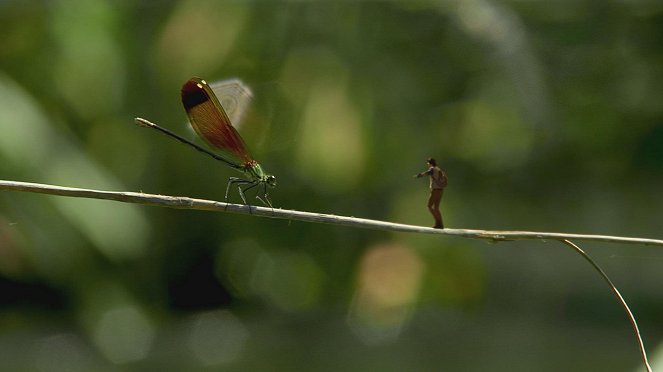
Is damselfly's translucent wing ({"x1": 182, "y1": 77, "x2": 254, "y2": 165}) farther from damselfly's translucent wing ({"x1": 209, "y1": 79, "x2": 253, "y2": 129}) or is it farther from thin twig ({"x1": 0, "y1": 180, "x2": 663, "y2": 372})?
thin twig ({"x1": 0, "y1": 180, "x2": 663, "y2": 372})

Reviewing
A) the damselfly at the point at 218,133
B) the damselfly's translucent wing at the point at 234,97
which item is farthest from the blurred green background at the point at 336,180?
the damselfly's translucent wing at the point at 234,97

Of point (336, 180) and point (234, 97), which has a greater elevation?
point (234, 97)

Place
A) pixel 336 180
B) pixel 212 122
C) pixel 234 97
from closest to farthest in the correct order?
pixel 234 97, pixel 212 122, pixel 336 180

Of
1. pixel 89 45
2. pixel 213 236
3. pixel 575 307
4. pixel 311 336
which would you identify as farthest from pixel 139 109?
pixel 575 307

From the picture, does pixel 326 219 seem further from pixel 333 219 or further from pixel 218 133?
pixel 218 133

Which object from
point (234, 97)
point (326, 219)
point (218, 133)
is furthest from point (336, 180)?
point (326, 219)

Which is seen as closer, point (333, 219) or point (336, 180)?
point (333, 219)

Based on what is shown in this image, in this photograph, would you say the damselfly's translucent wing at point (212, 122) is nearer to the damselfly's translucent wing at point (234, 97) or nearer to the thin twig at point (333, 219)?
the damselfly's translucent wing at point (234, 97)

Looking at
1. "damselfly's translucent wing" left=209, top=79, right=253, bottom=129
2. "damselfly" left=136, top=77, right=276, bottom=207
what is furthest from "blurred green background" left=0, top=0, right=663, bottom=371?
"damselfly's translucent wing" left=209, top=79, right=253, bottom=129
